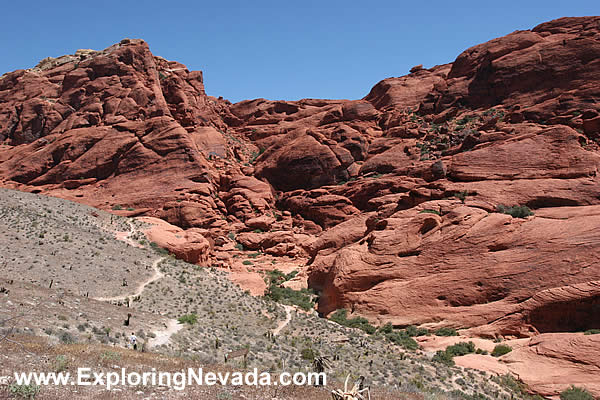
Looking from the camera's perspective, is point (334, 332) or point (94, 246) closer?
point (334, 332)

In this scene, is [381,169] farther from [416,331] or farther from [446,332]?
[446,332]

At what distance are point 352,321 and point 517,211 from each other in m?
13.5

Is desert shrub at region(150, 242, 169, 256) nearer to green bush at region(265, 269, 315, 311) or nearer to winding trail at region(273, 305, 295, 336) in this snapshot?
green bush at region(265, 269, 315, 311)

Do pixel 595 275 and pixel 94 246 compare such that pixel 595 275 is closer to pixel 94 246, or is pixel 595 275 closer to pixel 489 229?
pixel 489 229

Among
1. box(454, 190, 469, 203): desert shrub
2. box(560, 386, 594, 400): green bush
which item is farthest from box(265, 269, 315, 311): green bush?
box(560, 386, 594, 400): green bush

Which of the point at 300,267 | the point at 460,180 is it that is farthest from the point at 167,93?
the point at 460,180

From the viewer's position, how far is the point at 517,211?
27.0 metres

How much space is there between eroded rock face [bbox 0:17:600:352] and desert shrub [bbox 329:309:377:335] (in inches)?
35.1

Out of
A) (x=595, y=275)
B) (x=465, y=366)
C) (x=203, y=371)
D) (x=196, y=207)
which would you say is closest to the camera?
(x=203, y=371)

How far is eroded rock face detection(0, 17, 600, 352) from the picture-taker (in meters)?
23.4

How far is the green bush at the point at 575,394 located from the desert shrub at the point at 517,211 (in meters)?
13.3

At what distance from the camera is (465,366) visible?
724 inches

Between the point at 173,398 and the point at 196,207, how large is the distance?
102ft

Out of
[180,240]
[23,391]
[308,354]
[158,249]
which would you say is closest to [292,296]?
[180,240]
